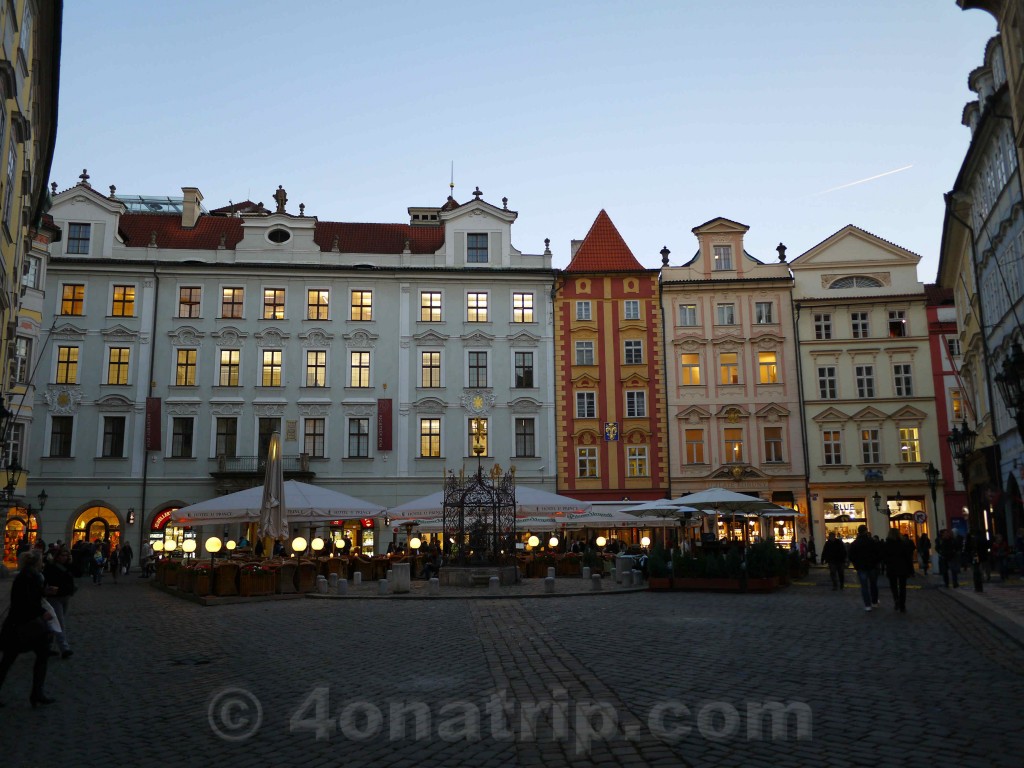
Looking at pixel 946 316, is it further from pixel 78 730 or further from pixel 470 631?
pixel 78 730

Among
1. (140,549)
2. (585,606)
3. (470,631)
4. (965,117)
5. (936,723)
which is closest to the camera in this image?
(936,723)

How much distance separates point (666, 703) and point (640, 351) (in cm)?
3703

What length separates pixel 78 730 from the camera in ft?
27.1

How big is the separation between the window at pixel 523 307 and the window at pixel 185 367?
1548 cm

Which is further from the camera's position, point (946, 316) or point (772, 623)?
point (946, 316)

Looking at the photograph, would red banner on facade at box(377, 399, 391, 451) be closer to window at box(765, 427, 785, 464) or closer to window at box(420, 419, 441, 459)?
window at box(420, 419, 441, 459)

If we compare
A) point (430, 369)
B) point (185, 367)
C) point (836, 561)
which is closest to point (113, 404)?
point (185, 367)

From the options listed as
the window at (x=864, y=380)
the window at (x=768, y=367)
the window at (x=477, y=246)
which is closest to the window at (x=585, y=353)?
the window at (x=477, y=246)

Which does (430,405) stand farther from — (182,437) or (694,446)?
(694,446)

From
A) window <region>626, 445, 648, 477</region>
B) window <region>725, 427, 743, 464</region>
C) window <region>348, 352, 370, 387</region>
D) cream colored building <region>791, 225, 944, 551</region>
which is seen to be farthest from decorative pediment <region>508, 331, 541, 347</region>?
cream colored building <region>791, 225, 944, 551</region>

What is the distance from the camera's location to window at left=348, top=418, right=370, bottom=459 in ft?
139

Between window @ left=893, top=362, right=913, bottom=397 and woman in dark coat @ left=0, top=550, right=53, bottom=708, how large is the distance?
42.8 m

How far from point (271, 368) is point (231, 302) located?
3.84 metres

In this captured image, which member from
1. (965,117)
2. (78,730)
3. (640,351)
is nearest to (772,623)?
(78,730)
